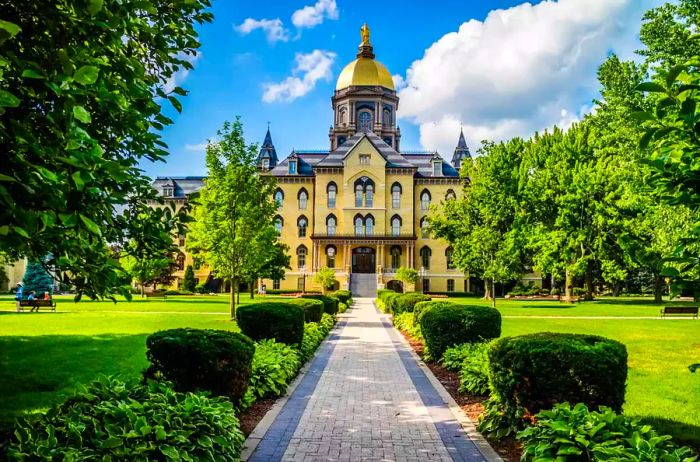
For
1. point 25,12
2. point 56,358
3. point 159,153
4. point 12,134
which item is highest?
point 25,12

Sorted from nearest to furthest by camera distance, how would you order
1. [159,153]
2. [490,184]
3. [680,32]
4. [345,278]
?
[159,153]
[680,32]
[490,184]
[345,278]

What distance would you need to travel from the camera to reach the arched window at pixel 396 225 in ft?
214

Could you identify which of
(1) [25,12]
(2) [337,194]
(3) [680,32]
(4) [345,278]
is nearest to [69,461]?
(1) [25,12]

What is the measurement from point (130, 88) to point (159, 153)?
1710mm

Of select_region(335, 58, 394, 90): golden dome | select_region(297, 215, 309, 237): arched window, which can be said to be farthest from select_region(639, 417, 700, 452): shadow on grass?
select_region(335, 58, 394, 90): golden dome

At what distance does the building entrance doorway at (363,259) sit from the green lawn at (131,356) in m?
39.1

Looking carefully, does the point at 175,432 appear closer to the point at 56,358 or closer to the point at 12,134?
the point at 12,134

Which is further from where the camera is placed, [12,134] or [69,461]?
[69,461]

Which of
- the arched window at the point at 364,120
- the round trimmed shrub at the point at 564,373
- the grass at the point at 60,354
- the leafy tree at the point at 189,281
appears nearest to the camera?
the round trimmed shrub at the point at 564,373

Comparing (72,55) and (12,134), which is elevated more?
(72,55)

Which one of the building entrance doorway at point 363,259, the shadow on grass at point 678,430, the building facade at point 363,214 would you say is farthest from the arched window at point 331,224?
the shadow on grass at point 678,430

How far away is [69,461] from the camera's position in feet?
14.3

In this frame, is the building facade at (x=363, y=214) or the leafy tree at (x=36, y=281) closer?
the leafy tree at (x=36, y=281)

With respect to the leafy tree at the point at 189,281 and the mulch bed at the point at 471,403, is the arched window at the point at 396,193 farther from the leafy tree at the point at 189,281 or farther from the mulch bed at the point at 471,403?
the mulch bed at the point at 471,403
